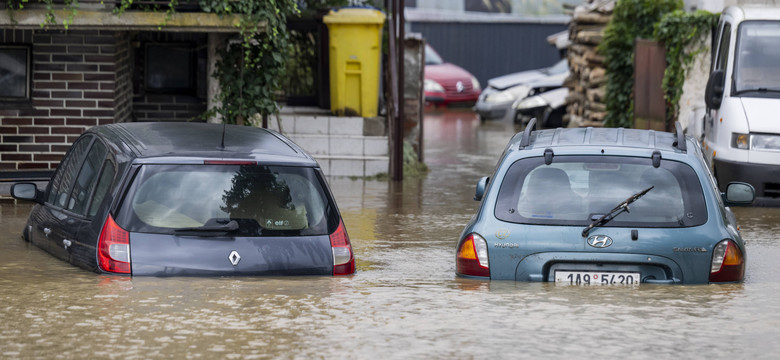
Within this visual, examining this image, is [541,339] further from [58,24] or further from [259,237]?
[58,24]

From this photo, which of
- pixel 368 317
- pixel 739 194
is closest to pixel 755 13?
pixel 739 194

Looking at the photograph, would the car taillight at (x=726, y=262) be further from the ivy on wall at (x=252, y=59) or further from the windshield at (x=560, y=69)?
the windshield at (x=560, y=69)

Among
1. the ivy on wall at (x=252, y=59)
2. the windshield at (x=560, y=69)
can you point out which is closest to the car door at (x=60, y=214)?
the ivy on wall at (x=252, y=59)

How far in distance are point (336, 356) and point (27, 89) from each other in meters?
9.60

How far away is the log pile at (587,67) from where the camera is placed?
2281 cm

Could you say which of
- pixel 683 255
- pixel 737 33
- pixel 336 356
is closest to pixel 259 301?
pixel 336 356

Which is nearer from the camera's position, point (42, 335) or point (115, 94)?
point (42, 335)

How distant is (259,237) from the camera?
7.95 metres

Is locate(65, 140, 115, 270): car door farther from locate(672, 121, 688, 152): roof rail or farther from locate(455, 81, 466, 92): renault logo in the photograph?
locate(455, 81, 466, 92): renault logo

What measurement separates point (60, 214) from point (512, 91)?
68.2 ft

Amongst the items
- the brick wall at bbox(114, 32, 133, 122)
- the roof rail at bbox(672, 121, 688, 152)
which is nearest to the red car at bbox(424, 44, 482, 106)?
the brick wall at bbox(114, 32, 133, 122)

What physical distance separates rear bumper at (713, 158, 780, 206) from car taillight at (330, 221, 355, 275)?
6681 millimetres

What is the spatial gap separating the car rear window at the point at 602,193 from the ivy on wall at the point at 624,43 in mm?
13846

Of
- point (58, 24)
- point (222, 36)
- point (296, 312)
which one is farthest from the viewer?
point (222, 36)
